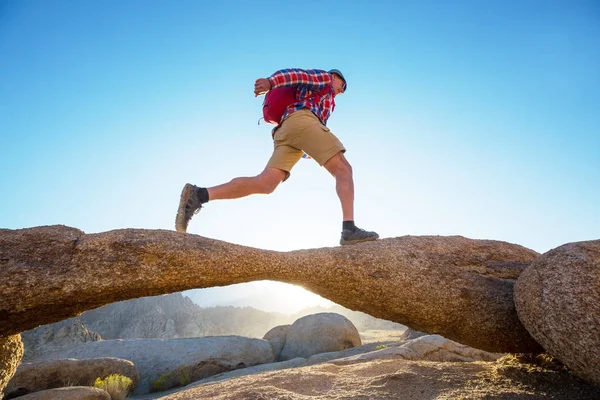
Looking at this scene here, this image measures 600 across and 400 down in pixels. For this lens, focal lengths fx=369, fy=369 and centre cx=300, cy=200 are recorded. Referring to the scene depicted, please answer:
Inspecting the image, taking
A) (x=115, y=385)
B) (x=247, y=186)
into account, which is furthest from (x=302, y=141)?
(x=115, y=385)

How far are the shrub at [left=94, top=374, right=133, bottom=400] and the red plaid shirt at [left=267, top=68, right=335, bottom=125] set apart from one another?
24.5 ft

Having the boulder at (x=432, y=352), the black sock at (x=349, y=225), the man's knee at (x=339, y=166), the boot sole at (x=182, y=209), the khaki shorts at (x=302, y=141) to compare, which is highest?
the khaki shorts at (x=302, y=141)

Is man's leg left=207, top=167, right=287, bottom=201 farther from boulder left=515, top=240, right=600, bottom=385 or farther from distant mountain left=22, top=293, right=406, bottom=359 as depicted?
distant mountain left=22, top=293, right=406, bottom=359

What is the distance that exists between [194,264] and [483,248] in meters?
3.77

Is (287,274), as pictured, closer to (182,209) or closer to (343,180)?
(343,180)

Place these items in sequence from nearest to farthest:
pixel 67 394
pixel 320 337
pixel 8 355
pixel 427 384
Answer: pixel 427 384, pixel 8 355, pixel 67 394, pixel 320 337

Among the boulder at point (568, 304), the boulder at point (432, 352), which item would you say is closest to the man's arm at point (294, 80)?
the boulder at point (568, 304)

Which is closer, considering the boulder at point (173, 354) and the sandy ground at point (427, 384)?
the sandy ground at point (427, 384)

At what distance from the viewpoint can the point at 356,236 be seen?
4.64 metres

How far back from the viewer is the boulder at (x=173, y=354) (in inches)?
445

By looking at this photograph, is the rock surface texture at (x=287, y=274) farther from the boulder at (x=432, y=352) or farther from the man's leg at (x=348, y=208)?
the boulder at (x=432, y=352)

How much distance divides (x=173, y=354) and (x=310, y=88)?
10.3m

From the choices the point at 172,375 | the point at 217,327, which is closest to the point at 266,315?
the point at 217,327

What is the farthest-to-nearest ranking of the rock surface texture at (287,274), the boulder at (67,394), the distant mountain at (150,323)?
the distant mountain at (150,323) → the boulder at (67,394) → the rock surface texture at (287,274)
